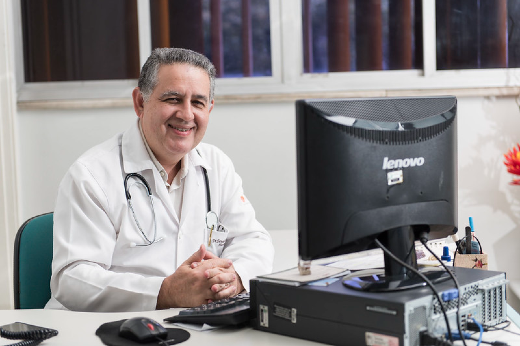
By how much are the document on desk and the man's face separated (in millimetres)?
710

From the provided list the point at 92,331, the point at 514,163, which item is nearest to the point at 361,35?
the point at 514,163

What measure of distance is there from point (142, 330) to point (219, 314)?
0.17 m

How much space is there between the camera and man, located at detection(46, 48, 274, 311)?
5.26ft

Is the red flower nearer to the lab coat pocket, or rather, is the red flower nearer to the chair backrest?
the lab coat pocket

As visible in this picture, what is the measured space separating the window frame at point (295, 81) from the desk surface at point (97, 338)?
2.05 metres

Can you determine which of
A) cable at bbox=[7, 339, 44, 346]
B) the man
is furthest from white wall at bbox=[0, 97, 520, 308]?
cable at bbox=[7, 339, 44, 346]

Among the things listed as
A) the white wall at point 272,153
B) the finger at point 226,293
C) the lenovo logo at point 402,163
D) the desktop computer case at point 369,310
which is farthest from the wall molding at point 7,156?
the lenovo logo at point 402,163

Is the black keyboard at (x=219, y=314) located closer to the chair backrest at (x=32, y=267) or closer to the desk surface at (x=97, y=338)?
the desk surface at (x=97, y=338)

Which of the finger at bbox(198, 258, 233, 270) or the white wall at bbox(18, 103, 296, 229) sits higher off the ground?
the white wall at bbox(18, 103, 296, 229)

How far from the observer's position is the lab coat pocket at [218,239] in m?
1.95

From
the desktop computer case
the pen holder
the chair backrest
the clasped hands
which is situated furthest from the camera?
the chair backrest

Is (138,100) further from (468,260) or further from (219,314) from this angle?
(468,260)

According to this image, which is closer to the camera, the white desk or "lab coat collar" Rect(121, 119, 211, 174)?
the white desk

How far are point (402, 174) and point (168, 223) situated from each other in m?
0.83
